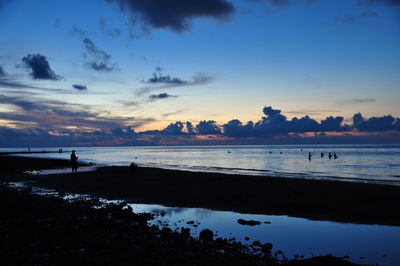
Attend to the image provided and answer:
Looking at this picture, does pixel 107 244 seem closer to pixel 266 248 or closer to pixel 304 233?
pixel 266 248

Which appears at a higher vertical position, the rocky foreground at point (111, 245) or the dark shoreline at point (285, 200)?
the rocky foreground at point (111, 245)

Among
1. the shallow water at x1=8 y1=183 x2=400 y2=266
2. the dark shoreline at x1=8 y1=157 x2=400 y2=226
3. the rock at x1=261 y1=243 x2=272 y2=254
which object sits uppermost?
the rock at x1=261 y1=243 x2=272 y2=254

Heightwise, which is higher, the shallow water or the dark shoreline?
the shallow water

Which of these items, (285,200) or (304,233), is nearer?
(304,233)

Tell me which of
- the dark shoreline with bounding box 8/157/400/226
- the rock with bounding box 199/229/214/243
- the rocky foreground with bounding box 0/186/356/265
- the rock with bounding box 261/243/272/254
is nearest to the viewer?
the rocky foreground with bounding box 0/186/356/265

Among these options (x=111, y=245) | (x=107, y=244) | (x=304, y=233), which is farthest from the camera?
A: (x=304, y=233)

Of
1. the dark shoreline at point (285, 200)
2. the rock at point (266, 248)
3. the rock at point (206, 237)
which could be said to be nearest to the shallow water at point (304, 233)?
the rock at point (266, 248)

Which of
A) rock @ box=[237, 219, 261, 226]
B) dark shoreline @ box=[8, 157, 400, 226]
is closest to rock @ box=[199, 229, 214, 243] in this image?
rock @ box=[237, 219, 261, 226]

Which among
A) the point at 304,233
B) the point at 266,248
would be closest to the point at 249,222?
the point at 304,233

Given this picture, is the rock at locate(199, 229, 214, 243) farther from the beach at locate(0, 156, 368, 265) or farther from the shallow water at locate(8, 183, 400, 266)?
the shallow water at locate(8, 183, 400, 266)

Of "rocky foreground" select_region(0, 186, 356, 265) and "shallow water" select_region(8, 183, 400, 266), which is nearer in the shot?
"rocky foreground" select_region(0, 186, 356, 265)

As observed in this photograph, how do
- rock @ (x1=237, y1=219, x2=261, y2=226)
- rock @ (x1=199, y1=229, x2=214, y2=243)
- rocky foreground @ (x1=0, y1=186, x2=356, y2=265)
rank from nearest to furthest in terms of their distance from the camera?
rocky foreground @ (x1=0, y1=186, x2=356, y2=265), rock @ (x1=199, y1=229, x2=214, y2=243), rock @ (x1=237, y1=219, x2=261, y2=226)

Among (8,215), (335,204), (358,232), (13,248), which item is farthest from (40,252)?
(335,204)

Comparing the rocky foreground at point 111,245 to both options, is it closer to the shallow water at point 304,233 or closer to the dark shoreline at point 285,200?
the shallow water at point 304,233
